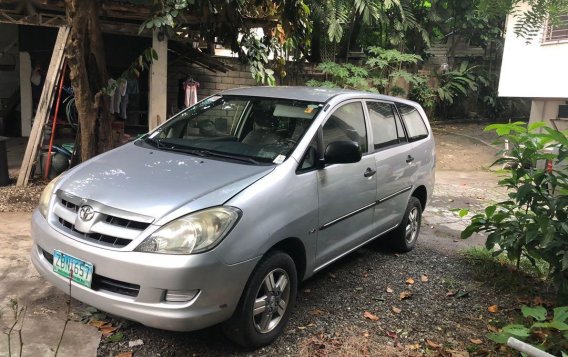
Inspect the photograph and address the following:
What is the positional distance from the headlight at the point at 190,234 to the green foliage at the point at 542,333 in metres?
1.74

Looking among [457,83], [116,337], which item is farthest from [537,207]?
[457,83]

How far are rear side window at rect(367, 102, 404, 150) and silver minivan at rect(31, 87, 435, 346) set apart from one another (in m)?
0.02

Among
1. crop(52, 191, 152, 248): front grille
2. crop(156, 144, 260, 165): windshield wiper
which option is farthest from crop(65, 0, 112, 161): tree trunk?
crop(52, 191, 152, 248): front grille

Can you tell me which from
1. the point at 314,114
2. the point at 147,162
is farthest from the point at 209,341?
the point at 314,114

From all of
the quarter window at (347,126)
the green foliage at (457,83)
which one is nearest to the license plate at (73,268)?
the quarter window at (347,126)

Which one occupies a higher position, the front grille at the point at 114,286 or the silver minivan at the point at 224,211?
the silver minivan at the point at 224,211

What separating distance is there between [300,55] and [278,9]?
5872 mm

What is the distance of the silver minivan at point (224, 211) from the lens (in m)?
2.70

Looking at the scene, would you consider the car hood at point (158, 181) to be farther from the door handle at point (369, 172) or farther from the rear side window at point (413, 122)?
the rear side window at point (413, 122)

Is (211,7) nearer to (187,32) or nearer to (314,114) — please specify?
(187,32)

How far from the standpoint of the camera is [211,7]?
6.33 metres

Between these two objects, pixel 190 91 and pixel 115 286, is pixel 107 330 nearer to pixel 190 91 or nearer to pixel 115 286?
pixel 115 286

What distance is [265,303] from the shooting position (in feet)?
10.2

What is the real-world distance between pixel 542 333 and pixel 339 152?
1.80 m
